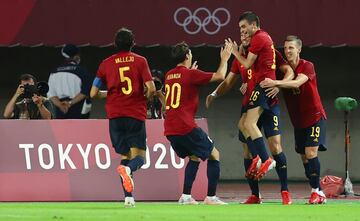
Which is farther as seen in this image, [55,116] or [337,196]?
[55,116]

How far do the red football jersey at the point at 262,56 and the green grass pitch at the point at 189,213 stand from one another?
1736mm

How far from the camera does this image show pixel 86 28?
23.2 metres

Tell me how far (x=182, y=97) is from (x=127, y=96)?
4.19 feet

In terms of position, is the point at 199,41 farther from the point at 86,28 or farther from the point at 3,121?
the point at 3,121

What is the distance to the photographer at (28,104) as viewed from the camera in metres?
20.0

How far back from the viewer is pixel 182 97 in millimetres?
17594

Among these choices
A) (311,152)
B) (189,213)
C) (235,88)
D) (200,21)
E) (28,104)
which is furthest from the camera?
(235,88)

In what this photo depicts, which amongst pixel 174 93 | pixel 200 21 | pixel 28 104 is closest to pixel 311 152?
pixel 174 93

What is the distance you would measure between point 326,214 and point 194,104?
3.48 m

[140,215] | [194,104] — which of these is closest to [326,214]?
[140,215]

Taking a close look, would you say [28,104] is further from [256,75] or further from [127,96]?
[256,75]

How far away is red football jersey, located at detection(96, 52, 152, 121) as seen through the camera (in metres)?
16.5

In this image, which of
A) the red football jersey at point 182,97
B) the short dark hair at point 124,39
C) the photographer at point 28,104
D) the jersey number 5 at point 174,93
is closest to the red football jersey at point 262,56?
the red football jersey at point 182,97

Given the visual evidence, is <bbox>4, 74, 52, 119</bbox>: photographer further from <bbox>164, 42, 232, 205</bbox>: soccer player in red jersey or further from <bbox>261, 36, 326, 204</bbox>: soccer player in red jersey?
<bbox>261, 36, 326, 204</bbox>: soccer player in red jersey
